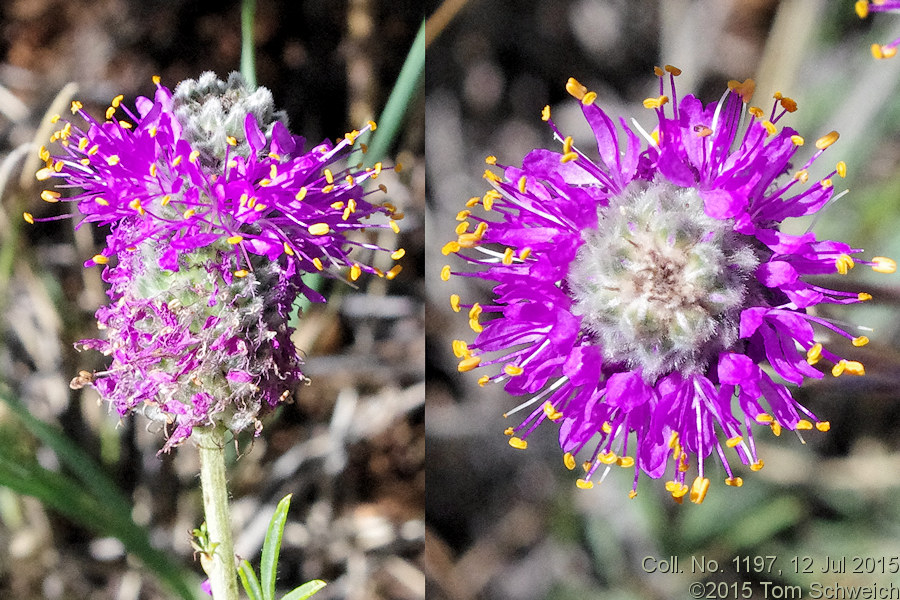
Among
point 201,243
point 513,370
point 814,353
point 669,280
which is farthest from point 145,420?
point 814,353

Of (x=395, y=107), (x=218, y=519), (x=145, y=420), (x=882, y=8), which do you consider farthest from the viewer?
(x=145, y=420)

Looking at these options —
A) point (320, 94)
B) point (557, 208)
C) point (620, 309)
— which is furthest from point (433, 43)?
point (620, 309)

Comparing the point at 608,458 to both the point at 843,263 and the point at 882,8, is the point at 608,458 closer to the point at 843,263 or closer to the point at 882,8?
the point at 843,263

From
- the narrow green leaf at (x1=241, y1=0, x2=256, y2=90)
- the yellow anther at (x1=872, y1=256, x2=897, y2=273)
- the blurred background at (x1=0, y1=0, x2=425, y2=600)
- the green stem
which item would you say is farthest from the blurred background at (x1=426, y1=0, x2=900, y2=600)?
the green stem

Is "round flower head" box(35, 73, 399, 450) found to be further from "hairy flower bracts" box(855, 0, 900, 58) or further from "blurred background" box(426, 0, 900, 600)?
"blurred background" box(426, 0, 900, 600)

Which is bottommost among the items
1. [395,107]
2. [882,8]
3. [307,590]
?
[307,590]

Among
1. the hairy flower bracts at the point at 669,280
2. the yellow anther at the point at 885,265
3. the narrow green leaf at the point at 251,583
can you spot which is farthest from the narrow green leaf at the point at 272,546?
the yellow anther at the point at 885,265
